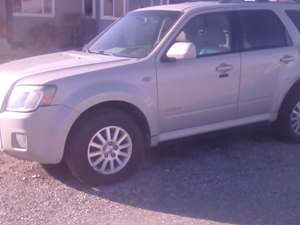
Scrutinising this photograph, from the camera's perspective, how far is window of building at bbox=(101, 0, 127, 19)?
23.3 metres

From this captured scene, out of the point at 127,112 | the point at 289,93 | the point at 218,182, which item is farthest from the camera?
the point at 289,93

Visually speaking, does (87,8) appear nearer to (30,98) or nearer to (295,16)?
(295,16)

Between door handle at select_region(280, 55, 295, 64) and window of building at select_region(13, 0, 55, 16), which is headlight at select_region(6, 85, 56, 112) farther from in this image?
Result: window of building at select_region(13, 0, 55, 16)

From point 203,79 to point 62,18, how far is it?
17.3m

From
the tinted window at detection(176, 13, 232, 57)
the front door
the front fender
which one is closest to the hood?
the front fender

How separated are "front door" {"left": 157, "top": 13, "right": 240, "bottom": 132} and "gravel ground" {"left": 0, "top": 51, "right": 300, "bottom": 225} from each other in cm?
51

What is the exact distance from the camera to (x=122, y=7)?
2320 cm

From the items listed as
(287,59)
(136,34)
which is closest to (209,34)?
(136,34)

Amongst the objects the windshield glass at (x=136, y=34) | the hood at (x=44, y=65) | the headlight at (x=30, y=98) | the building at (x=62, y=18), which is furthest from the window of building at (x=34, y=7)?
the headlight at (x=30, y=98)

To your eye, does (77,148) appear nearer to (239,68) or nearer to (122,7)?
(239,68)

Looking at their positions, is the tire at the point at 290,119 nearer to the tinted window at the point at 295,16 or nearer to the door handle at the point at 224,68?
the tinted window at the point at 295,16

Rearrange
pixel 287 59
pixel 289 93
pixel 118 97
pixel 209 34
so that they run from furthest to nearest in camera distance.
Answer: pixel 289 93
pixel 287 59
pixel 209 34
pixel 118 97

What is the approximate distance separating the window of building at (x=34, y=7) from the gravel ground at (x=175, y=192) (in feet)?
55.5

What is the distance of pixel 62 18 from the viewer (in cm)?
2391
